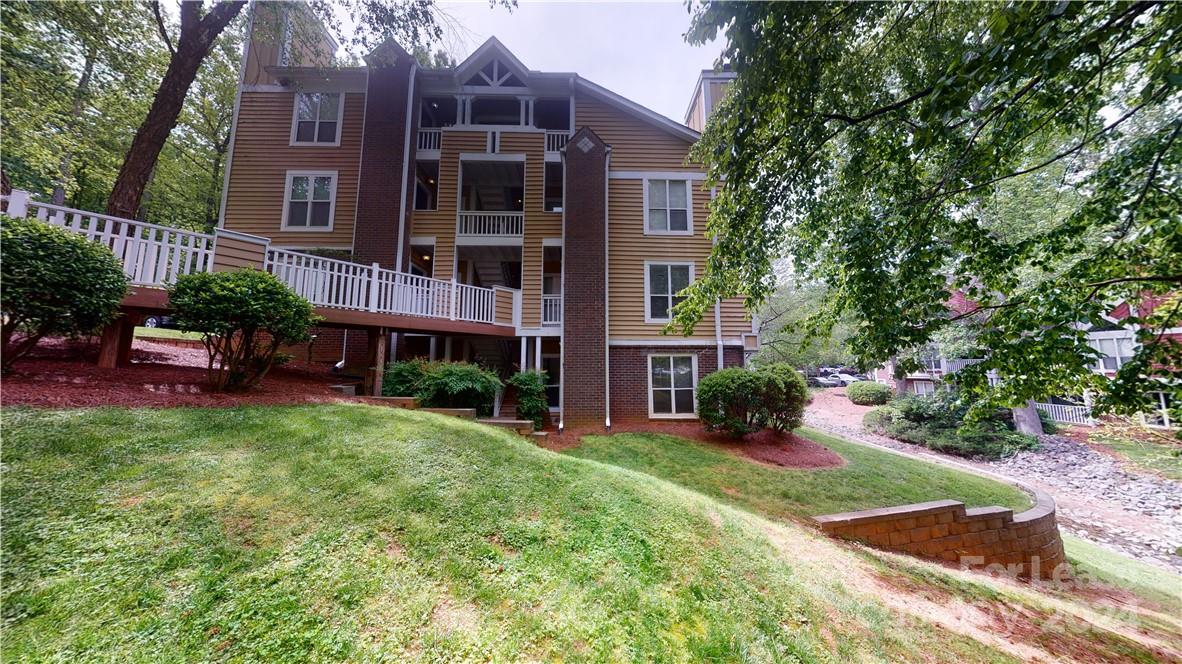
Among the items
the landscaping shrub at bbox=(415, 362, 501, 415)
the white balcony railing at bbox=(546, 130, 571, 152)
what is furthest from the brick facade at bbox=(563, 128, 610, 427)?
the landscaping shrub at bbox=(415, 362, 501, 415)

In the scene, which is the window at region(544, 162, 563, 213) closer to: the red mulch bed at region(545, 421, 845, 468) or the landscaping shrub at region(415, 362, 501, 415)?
the landscaping shrub at region(415, 362, 501, 415)

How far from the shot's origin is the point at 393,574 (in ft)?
8.05

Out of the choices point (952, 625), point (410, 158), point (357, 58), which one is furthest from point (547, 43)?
point (952, 625)

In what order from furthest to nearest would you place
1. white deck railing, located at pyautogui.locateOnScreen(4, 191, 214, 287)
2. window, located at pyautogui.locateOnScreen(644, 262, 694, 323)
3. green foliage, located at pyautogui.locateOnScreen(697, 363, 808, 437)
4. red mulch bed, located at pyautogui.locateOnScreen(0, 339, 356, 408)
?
window, located at pyautogui.locateOnScreen(644, 262, 694, 323) → green foliage, located at pyautogui.locateOnScreen(697, 363, 808, 437) → white deck railing, located at pyautogui.locateOnScreen(4, 191, 214, 287) → red mulch bed, located at pyautogui.locateOnScreen(0, 339, 356, 408)

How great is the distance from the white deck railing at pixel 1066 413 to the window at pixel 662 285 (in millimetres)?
15698

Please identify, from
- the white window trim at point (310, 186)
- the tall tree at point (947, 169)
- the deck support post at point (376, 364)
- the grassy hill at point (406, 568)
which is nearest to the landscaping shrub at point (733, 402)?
the tall tree at point (947, 169)

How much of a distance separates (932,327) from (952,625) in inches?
110

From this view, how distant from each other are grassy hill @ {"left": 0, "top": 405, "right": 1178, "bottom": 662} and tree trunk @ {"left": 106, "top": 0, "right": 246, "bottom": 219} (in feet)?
19.1

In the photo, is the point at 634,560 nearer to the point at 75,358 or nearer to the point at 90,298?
the point at 90,298

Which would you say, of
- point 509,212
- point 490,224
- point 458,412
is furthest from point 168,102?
point 458,412

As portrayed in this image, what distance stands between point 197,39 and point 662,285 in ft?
37.0

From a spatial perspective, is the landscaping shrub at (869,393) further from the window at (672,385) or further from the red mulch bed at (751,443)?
the window at (672,385)

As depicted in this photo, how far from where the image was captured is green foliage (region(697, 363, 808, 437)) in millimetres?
8664

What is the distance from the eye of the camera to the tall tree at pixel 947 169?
3137 mm
